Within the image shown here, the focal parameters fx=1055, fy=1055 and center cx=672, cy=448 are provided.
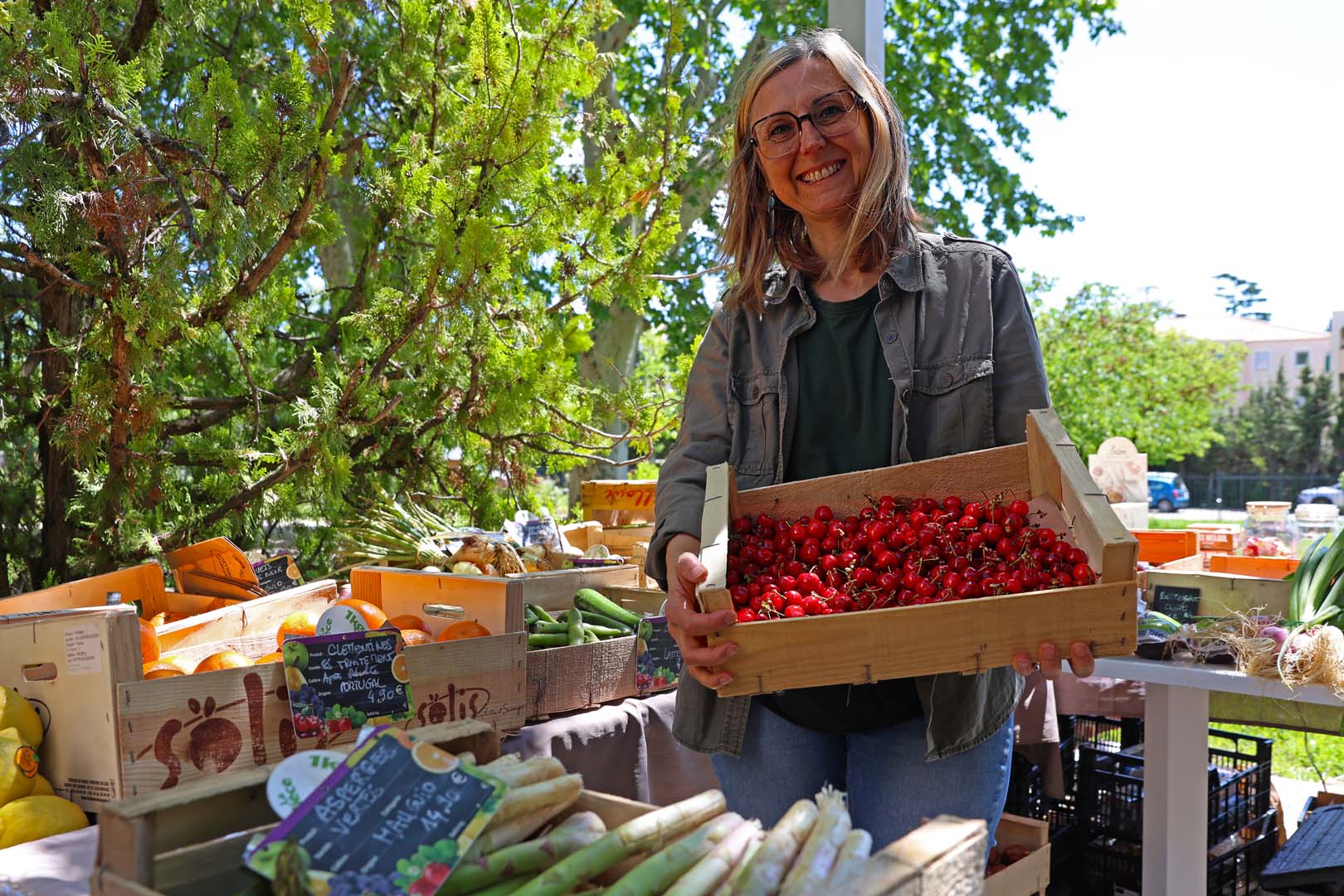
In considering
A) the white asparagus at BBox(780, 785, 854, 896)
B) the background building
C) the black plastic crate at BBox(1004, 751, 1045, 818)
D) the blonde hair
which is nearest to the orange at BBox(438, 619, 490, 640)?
the blonde hair

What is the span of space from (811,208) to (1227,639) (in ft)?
6.35

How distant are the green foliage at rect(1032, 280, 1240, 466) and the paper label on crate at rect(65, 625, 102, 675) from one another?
22721 millimetres

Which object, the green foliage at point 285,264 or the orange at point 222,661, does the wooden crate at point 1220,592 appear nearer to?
the green foliage at point 285,264

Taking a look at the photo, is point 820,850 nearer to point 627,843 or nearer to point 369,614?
point 627,843

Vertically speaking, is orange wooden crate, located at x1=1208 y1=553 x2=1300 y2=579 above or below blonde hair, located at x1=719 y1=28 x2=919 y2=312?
below

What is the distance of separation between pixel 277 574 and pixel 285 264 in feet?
5.84

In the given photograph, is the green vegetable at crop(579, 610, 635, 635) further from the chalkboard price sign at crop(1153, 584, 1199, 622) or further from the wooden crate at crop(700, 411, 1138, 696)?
the chalkboard price sign at crop(1153, 584, 1199, 622)

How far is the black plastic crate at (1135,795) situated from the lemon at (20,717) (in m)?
3.30

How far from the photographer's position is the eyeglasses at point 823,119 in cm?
182

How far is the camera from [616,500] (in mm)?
5621

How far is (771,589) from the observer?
63.9 inches

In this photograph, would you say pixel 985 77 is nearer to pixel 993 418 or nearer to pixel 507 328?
pixel 507 328

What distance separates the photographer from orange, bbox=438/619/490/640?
8.82 ft

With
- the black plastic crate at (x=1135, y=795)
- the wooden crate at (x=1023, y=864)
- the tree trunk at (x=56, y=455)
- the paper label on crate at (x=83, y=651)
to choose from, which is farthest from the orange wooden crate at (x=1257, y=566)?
the tree trunk at (x=56, y=455)
